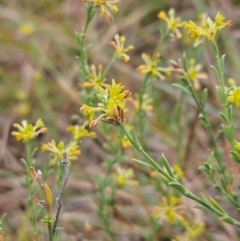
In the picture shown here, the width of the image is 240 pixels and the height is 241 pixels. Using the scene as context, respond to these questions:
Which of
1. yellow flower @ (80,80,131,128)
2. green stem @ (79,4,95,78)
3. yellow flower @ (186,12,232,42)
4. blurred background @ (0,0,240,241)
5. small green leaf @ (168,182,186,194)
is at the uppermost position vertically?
blurred background @ (0,0,240,241)

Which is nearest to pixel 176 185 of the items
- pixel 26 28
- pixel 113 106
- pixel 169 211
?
pixel 113 106

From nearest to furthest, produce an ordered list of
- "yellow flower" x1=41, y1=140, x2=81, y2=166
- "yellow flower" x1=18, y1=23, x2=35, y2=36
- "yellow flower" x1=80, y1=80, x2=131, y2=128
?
1. "yellow flower" x1=80, y1=80, x2=131, y2=128
2. "yellow flower" x1=41, y1=140, x2=81, y2=166
3. "yellow flower" x1=18, y1=23, x2=35, y2=36

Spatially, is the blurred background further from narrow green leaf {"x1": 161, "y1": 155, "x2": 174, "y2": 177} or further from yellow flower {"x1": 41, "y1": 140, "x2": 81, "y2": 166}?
narrow green leaf {"x1": 161, "y1": 155, "x2": 174, "y2": 177}

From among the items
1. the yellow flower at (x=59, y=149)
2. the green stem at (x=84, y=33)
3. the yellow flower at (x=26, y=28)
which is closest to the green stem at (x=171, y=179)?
the yellow flower at (x=59, y=149)

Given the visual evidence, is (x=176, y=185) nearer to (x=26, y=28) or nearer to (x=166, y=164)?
(x=166, y=164)

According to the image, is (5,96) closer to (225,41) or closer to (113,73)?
(113,73)

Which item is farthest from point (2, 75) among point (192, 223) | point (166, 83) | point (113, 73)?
point (192, 223)

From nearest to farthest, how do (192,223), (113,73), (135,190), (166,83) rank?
(192,223) < (135,190) < (166,83) < (113,73)

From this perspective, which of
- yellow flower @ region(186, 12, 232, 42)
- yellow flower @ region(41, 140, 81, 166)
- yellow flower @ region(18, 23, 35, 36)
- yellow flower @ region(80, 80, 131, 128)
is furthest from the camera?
yellow flower @ region(18, 23, 35, 36)

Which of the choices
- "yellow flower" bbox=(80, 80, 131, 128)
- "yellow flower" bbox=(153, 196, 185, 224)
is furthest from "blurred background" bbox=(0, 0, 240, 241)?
"yellow flower" bbox=(80, 80, 131, 128)
